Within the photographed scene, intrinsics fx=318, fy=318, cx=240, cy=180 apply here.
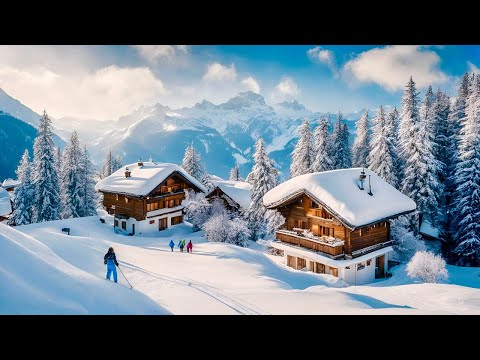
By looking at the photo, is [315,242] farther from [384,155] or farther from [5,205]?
[5,205]

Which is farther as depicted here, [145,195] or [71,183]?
[71,183]

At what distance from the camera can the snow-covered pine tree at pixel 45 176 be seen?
41128mm

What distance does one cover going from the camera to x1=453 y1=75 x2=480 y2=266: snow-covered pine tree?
1232 inches

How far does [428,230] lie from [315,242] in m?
17.8

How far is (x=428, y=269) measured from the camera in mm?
22016

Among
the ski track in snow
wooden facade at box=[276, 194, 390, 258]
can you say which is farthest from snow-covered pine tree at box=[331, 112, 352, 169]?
the ski track in snow

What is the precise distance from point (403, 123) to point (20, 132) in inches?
4141

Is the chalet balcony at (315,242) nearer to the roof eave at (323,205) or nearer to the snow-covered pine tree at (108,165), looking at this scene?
the roof eave at (323,205)

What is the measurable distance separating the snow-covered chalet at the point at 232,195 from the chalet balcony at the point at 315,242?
43.6ft

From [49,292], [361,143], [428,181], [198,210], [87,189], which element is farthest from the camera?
[361,143]

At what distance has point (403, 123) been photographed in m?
37.9

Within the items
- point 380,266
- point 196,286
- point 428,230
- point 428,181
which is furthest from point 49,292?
point 428,230
